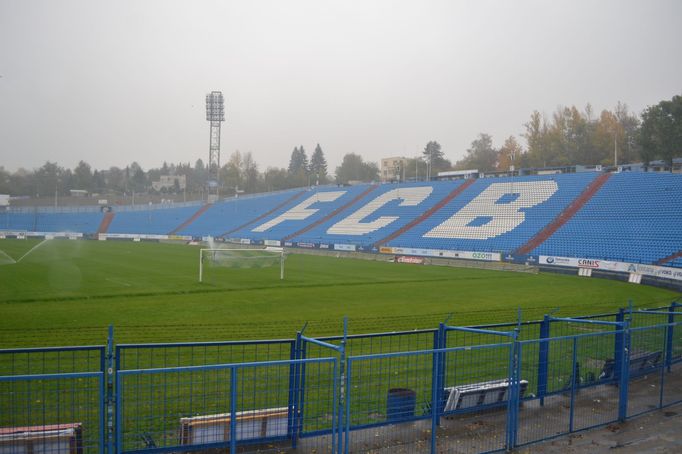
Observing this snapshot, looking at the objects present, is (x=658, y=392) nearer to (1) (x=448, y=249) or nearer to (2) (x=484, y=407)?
(2) (x=484, y=407)

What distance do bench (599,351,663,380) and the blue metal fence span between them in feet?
0.10

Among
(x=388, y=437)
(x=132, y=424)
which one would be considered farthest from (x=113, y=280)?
(x=388, y=437)

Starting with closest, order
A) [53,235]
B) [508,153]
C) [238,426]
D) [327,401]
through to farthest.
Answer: [238,426] < [327,401] < [53,235] < [508,153]

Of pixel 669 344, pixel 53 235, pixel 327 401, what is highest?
pixel 669 344

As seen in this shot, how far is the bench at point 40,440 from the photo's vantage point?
5848 mm

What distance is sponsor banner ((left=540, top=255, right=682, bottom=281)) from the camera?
1286 inches

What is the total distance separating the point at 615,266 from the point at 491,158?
2927 inches

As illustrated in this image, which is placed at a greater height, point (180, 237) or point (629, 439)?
point (629, 439)

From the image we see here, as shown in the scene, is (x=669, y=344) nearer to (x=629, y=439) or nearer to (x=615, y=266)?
(x=629, y=439)

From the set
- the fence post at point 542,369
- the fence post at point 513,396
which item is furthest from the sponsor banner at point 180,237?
the fence post at point 513,396

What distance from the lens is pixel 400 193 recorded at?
68312 millimetres

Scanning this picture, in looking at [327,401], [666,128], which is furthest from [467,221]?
[327,401]

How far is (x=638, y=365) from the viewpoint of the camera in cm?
1098

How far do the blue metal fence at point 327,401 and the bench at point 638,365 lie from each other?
3 cm
